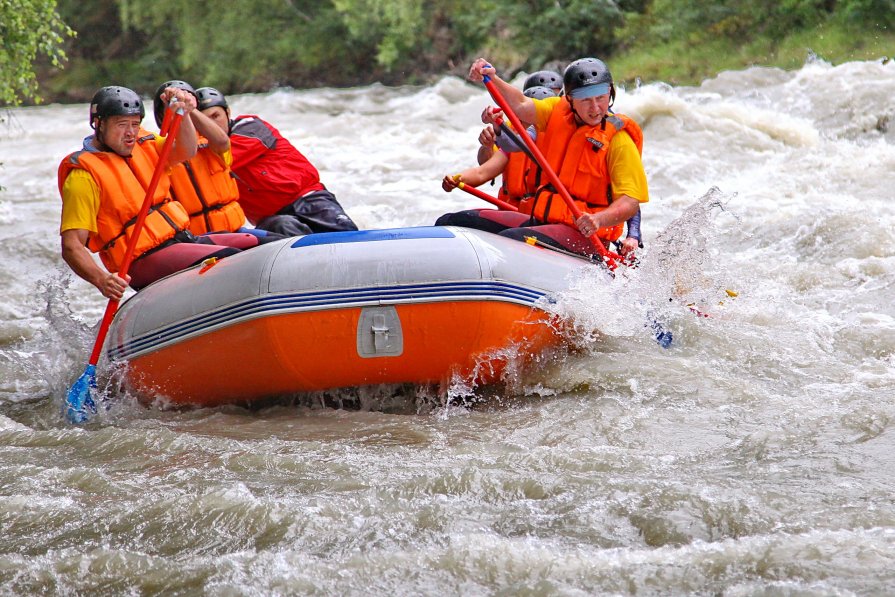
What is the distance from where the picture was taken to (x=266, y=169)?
19.2 feet

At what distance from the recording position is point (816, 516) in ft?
10.9

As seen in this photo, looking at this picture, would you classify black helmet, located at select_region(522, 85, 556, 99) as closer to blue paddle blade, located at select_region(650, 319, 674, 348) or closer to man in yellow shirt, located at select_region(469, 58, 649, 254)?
man in yellow shirt, located at select_region(469, 58, 649, 254)

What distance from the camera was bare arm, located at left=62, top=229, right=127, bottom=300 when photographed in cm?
482

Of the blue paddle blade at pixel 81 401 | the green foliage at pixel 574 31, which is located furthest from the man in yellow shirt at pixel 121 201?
the green foliage at pixel 574 31

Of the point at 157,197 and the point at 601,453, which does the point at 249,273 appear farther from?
the point at 601,453

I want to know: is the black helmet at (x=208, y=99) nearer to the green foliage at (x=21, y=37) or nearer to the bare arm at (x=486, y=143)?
the bare arm at (x=486, y=143)

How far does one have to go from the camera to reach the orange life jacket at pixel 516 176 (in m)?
6.04

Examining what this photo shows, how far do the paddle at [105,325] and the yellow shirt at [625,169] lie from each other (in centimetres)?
206

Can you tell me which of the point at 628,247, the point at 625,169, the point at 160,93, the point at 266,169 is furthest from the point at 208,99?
the point at 628,247

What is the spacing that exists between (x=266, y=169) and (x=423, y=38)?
55.1 ft

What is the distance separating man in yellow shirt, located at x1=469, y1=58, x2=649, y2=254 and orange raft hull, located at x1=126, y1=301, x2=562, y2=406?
2.22ft

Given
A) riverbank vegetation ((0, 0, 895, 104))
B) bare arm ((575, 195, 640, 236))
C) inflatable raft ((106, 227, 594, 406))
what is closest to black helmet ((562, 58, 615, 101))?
bare arm ((575, 195, 640, 236))

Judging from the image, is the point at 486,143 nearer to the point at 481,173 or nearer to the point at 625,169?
the point at 481,173

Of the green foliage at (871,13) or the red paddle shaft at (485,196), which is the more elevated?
the green foliage at (871,13)
